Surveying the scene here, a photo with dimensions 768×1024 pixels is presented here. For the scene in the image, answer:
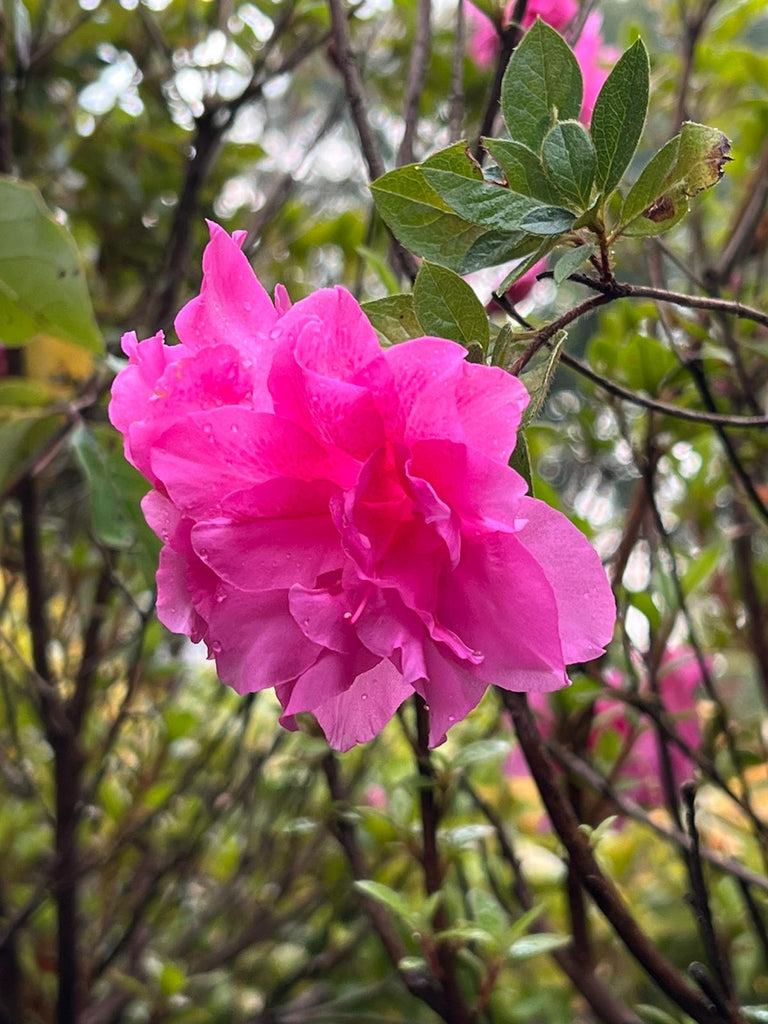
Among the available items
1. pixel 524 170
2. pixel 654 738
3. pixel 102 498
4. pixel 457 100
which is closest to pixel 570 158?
pixel 524 170

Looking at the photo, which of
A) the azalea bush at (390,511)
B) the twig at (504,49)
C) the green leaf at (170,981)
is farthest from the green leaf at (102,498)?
the green leaf at (170,981)

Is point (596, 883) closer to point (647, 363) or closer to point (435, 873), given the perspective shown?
point (435, 873)

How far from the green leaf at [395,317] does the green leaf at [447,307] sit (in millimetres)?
25

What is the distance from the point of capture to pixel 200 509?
366 millimetres

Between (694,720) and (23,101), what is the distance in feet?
3.23

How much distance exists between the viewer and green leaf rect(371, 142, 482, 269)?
0.37 m

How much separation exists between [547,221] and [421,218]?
2.5 inches

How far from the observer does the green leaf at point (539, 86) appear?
1.17ft

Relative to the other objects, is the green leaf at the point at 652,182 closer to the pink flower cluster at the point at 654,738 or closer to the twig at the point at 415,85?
the twig at the point at 415,85

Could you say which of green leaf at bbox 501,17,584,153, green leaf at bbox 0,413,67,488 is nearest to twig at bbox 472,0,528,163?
green leaf at bbox 501,17,584,153

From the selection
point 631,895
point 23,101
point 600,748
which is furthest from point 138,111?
point 631,895

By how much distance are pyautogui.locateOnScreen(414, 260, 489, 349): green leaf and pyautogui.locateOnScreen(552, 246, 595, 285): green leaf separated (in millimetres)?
31

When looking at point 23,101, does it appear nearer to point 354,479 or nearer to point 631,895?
point 354,479

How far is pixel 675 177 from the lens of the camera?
0.34m
